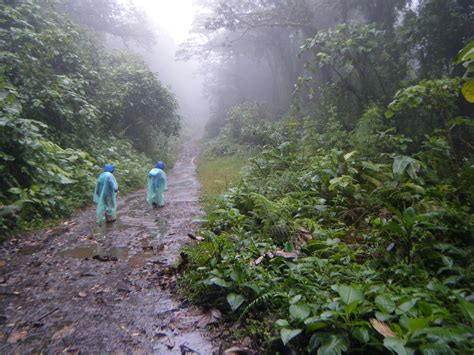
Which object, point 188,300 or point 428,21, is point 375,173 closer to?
point 188,300

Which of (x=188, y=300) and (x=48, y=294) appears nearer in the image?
(x=188, y=300)

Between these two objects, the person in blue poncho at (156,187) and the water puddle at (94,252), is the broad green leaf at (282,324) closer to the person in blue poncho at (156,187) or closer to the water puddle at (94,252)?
the water puddle at (94,252)

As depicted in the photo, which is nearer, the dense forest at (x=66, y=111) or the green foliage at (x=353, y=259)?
the green foliage at (x=353, y=259)

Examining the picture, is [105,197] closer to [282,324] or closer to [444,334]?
[282,324]

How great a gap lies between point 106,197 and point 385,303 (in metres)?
6.31

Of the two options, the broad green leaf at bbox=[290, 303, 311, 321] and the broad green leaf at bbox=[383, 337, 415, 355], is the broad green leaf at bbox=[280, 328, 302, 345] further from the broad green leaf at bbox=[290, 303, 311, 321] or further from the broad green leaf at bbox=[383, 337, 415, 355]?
the broad green leaf at bbox=[383, 337, 415, 355]

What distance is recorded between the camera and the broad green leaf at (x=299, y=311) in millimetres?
2641

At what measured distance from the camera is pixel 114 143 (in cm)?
1508

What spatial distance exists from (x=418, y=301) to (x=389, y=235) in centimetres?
147

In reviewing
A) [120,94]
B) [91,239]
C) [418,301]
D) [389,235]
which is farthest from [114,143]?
[418,301]

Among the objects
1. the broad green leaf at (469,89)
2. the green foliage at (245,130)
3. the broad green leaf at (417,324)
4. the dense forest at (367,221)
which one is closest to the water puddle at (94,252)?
the dense forest at (367,221)

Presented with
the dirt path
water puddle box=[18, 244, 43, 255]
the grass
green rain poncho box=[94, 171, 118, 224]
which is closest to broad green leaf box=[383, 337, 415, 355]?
the dirt path

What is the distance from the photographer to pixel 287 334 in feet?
8.16

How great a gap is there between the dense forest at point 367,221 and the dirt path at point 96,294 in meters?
0.43
